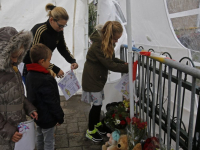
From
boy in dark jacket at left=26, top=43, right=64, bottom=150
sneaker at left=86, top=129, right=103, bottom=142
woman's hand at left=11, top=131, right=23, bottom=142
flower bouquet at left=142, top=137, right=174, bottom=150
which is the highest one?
boy in dark jacket at left=26, top=43, right=64, bottom=150

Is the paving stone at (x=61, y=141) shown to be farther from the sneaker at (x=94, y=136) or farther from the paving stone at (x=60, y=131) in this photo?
the sneaker at (x=94, y=136)

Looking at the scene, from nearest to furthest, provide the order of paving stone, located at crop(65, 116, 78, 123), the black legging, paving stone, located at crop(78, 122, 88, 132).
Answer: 1. the black legging
2. paving stone, located at crop(78, 122, 88, 132)
3. paving stone, located at crop(65, 116, 78, 123)

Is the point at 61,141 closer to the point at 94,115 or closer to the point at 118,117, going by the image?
the point at 94,115

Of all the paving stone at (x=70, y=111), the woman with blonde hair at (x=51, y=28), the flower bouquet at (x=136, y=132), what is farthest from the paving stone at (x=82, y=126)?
the flower bouquet at (x=136, y=132)

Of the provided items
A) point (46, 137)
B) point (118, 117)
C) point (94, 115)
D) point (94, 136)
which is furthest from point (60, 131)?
point (118, 117)

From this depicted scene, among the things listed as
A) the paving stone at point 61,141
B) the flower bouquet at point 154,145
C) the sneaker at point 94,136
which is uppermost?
the flower bouquet at point 154,145

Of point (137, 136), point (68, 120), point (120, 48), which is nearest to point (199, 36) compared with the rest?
point (137, 136)

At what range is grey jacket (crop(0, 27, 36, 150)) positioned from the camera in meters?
1.49

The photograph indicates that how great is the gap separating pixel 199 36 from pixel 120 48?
1778mm

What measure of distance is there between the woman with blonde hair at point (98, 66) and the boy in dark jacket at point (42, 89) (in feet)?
2.00

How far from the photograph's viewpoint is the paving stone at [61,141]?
2716mm

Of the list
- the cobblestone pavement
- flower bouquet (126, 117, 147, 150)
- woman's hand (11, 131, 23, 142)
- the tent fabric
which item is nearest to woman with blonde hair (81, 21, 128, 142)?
the cobblestone pavement

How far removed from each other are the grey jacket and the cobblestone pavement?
1216mm

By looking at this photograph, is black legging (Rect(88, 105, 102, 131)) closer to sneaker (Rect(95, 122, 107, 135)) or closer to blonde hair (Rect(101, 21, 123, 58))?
sneaker (Rect(95, 122, 107, 135))
